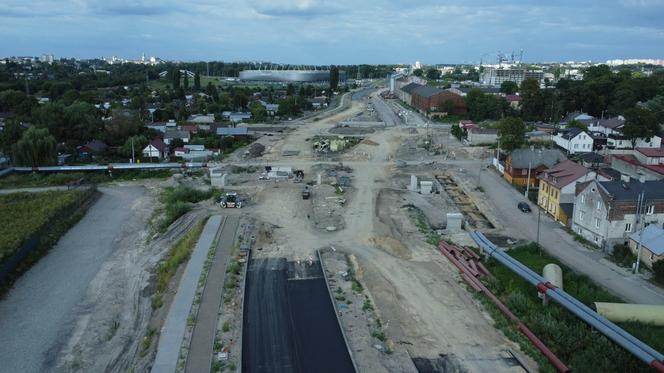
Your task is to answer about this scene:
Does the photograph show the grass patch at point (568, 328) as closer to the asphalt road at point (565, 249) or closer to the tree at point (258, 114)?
the asphalt road at point (565, 249)

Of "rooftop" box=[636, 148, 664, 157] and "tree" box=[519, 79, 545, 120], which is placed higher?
"tree" box=[519, 79, 545, 120]

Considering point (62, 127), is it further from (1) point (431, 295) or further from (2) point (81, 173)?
(1) point (431, 295)

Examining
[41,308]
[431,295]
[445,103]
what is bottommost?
[41,308]

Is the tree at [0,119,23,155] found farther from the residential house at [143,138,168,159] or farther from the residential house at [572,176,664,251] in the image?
the residential house at [572,176,664,251]

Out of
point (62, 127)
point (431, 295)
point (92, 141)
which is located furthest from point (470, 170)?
point (62, 127)

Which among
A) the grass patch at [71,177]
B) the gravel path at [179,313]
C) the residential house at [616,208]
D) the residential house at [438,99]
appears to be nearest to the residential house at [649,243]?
the residential house at [616,208]

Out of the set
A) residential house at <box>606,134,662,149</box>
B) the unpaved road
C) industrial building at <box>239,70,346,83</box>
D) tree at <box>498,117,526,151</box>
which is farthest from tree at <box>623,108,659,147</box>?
industrial building at <box>239,70,346,83</box>
